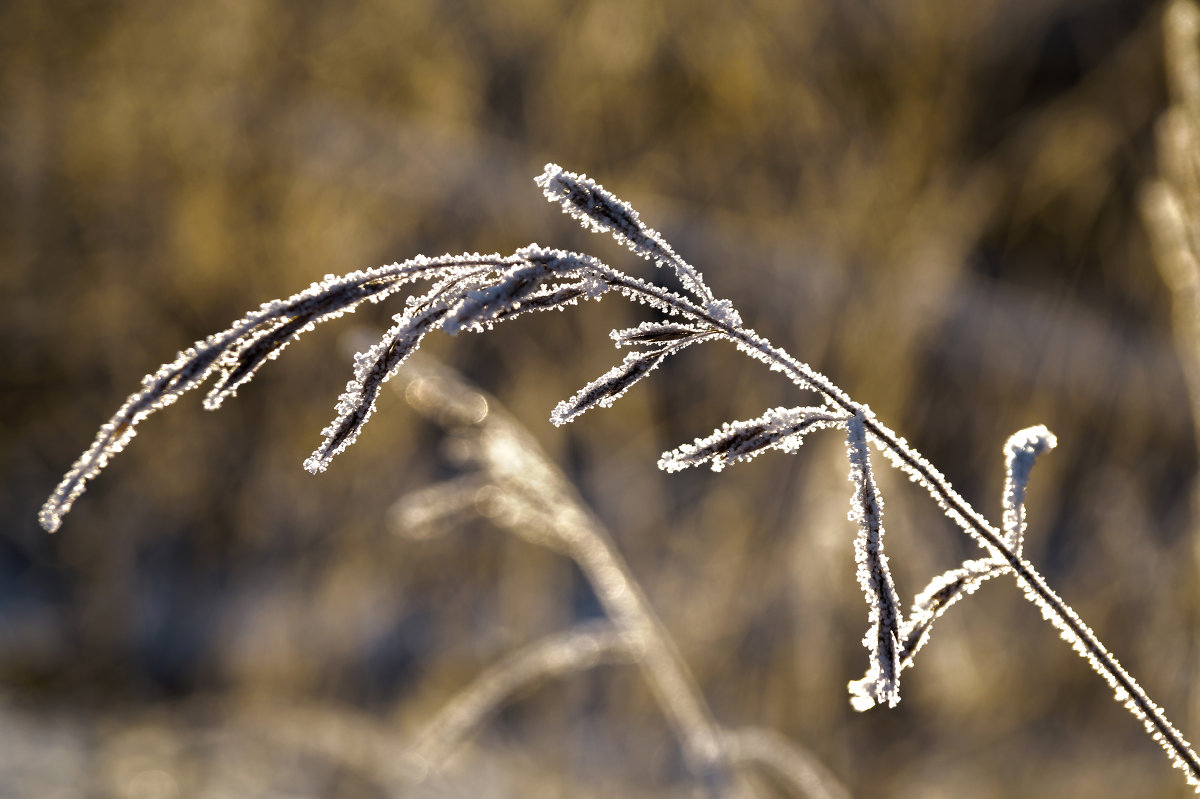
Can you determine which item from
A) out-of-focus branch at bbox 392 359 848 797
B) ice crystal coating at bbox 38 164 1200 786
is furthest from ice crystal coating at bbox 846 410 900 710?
out-of-focus branch at bbox 392 359 848 797

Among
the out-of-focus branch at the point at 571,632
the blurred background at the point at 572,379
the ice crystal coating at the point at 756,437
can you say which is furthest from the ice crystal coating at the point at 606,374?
the blurred background at the point at 572,379

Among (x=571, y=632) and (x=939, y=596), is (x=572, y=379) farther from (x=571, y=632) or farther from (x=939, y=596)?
(x=939, y=596)

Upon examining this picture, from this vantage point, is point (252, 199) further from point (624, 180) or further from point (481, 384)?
point (624, 180)

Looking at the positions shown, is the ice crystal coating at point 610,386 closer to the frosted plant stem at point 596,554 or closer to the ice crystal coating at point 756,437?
the ice crystal coating at point 756,437

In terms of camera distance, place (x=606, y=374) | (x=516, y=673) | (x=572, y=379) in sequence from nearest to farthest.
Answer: (x=606, y=374), (x=516, y=673), (x=572, y=379)

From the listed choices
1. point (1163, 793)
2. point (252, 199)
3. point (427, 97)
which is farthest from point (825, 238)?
point (252, 199)

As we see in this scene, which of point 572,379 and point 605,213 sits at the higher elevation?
point 572,379

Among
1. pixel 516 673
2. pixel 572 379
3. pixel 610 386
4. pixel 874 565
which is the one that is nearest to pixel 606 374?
pixel 610 386
